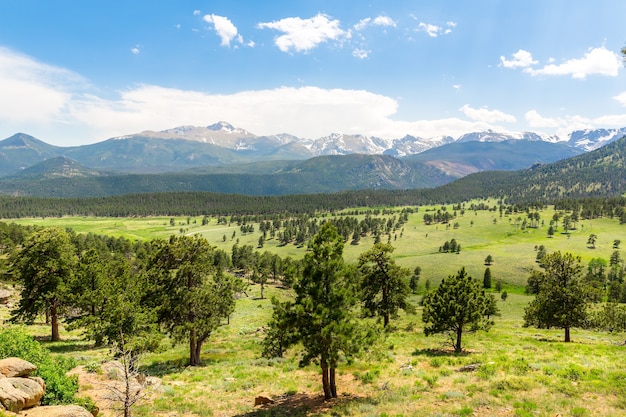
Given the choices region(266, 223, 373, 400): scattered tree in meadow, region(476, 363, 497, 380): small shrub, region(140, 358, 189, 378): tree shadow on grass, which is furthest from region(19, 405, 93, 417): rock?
region(476, 363, 497, 380): small shrub

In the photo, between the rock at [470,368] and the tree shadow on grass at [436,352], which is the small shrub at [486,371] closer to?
the rock at [470,368]

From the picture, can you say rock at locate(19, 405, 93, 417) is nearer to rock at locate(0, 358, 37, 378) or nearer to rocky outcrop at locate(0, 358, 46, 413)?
rocky outcrop at locate(0, 358, 46, 413)

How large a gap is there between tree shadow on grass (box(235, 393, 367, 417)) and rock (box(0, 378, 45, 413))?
12.7 m

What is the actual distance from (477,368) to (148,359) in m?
39.1

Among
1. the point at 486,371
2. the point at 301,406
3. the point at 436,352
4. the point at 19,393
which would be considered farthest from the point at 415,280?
the point at 19,393

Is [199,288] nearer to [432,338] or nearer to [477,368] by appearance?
[477,368]

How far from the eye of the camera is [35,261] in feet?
148

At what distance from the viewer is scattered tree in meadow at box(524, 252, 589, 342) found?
48.6m

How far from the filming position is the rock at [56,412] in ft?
59.3

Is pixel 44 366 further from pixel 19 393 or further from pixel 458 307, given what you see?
pixel 458 307

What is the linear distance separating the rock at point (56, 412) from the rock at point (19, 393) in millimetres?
506

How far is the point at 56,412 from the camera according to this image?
1828cm

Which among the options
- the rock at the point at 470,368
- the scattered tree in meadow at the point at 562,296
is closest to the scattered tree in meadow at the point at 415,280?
the scattered tree in meadow at the point at 562,296

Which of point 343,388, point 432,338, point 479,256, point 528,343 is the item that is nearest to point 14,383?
point 343,388
